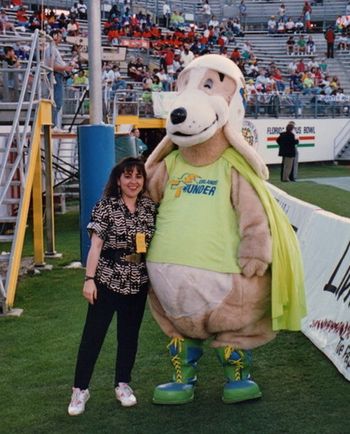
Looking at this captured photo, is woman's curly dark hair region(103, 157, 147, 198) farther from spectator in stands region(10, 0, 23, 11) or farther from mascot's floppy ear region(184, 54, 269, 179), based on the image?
spectator in stands region(10, 0, 23, 11)

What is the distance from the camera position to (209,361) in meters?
5.82

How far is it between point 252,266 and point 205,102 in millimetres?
1027

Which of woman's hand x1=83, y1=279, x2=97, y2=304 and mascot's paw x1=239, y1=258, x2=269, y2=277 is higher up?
mascot's paw x1=239, y1=258, x2=269, y2=277

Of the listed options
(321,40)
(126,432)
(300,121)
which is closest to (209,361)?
(126,432)

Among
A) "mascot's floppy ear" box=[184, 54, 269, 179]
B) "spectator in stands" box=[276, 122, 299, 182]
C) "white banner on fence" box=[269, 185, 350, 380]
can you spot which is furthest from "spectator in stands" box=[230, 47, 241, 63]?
"mascot's floppy ear" box=[184, 54, 269, 179]

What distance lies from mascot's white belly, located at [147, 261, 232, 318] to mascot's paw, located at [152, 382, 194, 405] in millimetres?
536

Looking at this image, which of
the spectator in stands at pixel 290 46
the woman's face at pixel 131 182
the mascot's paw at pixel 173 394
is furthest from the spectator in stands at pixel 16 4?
the mascot's paw at pixel 173 394

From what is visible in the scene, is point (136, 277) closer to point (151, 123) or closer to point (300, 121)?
point (151, 123)

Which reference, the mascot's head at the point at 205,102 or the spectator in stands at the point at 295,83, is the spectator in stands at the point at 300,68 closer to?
the spectator in stands at the point at 295,83

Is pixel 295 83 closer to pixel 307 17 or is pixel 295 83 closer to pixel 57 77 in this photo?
pixel 307 17

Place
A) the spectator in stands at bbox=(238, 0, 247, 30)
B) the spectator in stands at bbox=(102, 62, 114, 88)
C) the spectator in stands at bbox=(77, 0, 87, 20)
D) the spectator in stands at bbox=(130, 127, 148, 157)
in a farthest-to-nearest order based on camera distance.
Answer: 1. the spectator in stands at bbox=(238, 0, 247, 30)
2. the spectator in stands at bbox=(77, 0, 87, 20)
3. the spectator in stands at bbox=(102, 62, 114, 88)
4. the spectator in stands at bbox=(130, 127, 148, 157)

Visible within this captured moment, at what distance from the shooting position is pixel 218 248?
4648 millimetres

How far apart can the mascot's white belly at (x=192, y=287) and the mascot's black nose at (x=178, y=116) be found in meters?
0.84

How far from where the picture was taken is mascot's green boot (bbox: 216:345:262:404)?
16.0 feet
